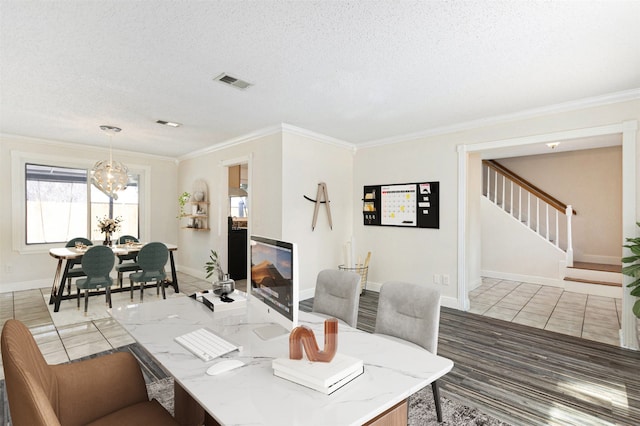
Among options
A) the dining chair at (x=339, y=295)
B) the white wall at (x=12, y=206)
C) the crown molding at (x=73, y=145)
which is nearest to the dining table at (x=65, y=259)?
the white wall at (x=12, y=206)

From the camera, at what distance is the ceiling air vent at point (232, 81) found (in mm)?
2830

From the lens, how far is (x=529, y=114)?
367cm

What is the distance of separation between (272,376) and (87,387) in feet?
2.76

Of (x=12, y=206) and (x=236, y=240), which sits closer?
(x=12, y=206)

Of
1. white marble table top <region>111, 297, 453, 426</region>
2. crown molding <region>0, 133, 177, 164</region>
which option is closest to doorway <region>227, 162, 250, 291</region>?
crown molding <region>0, 133, 177, 164</region>

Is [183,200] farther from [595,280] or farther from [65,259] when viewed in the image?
[595,280]

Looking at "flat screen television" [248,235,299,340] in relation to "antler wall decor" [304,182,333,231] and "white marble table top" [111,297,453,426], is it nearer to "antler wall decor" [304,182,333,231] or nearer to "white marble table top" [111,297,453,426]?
"white marble table top" [111,297,453,426]

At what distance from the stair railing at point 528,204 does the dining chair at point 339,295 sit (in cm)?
507

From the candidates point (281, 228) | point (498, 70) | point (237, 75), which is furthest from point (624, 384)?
point (237, 75)

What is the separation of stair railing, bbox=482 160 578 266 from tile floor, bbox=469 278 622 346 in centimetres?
90

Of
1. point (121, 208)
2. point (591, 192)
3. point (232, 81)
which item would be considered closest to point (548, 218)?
point (591, 192)

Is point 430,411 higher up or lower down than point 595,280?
lower down

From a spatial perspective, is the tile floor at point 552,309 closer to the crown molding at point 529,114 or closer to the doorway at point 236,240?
the crown molding at point 529,114

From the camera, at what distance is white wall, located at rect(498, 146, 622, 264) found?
578 centimetres
